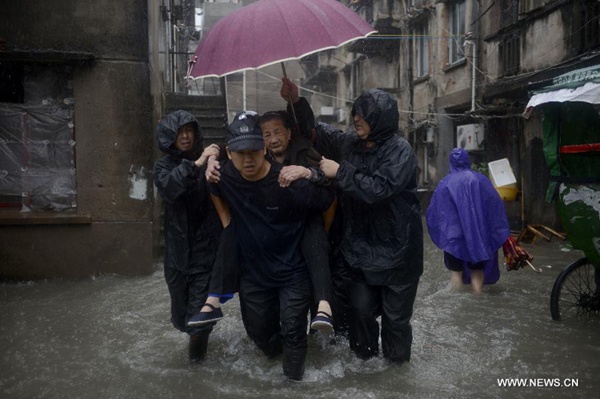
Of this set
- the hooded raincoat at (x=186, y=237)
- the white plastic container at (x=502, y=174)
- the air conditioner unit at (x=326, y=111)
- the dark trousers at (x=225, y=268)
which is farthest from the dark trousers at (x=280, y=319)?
the air conditioner unit at (x=326, y=111)

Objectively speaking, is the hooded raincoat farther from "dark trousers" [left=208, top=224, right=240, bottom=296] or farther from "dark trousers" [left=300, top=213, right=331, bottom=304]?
"dark trousers" [left=300, top=213, right=331, bottom=304]

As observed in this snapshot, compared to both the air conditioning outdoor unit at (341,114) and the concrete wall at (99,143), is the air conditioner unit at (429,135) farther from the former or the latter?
the concrete wall at (99,143)

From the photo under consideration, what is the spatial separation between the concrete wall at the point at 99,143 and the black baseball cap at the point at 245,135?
4342 millimetres

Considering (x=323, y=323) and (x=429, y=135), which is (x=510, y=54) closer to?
(x=429, y=135)

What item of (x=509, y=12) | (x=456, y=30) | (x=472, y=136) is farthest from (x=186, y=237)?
(x=456, y=30)

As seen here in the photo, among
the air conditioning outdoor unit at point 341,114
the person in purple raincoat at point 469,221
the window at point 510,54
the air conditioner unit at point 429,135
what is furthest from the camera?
the air conditioning outdoor unit at point 341,114

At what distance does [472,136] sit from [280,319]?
13021mm

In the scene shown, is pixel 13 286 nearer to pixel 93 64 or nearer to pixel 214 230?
pixel 93 64

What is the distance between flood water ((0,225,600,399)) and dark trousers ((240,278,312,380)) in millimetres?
161

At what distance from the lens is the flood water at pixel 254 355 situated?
13.6 feet

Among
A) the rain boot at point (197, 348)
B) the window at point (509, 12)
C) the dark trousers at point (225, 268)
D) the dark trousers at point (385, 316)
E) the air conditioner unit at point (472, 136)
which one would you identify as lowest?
the rain boot at point (197, 348)

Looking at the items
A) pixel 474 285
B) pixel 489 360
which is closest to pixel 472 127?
pixel 474 285

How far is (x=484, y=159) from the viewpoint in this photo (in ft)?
52.4

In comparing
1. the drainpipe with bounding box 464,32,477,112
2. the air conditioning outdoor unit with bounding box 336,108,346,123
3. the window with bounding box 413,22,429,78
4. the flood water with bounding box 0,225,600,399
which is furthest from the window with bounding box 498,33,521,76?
the air conditioning outdoor unit with bounding box 336,108,346,123
